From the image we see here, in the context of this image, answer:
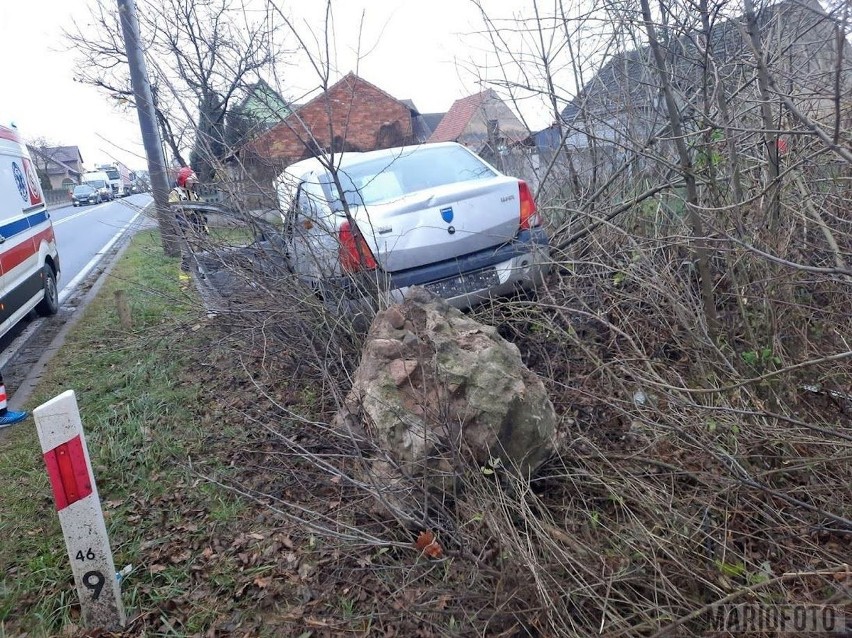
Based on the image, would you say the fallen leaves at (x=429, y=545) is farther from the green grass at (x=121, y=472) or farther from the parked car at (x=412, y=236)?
the parked car at (x=412, y=236)

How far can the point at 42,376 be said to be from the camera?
6.23 meters

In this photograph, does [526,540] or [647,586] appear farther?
[526,540]

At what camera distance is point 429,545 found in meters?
2.88

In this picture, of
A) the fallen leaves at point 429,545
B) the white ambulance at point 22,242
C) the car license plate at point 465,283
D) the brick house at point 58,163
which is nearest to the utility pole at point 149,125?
the brick house at point 58,163

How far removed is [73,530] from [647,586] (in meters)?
2.47

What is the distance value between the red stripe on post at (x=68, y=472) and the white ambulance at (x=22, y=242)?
4.55 metres

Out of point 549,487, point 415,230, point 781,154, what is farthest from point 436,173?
point 549,487

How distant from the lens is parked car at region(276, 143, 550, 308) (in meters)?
4.73

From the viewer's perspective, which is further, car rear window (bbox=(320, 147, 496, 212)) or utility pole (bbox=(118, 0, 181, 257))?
utility pole (bbox=(118, 0, 181, 257))

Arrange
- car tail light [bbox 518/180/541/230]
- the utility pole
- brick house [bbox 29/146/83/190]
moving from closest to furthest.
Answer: car tail light [bbox 518/180/541/230], the utility pole, brick house [bbox 29/146/83/190]

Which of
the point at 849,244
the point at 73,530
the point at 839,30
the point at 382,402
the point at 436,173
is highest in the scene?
the point at 839,30

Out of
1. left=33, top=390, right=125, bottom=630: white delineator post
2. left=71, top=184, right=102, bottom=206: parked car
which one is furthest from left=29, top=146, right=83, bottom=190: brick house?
left=33, top=390, right=125, bottom=630: white delineator post

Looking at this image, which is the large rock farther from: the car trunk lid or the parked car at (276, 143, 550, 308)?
the car trunk lid

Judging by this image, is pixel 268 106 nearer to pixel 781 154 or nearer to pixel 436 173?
pixel 436 173
